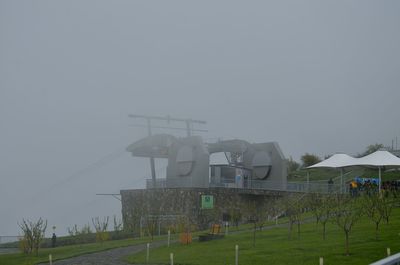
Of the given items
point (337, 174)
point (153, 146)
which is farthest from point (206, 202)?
point (337, 174)

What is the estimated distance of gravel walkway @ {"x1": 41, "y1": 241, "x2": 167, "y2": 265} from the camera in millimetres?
20203

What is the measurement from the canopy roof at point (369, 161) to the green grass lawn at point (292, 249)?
12.1 meters

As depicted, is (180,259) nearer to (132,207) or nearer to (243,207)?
(243,207)

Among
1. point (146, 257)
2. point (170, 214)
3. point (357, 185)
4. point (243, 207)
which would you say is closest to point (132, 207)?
point (170, 214)

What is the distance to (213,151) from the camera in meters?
45.2

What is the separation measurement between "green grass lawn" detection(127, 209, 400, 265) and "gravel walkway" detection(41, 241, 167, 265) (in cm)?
73

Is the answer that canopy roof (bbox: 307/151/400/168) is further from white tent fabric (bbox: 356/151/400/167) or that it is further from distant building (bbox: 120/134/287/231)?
distant building (bbox: 120/134/287/231)

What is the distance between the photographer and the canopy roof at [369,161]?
37.7 meters

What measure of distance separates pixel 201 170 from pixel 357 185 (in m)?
10.4

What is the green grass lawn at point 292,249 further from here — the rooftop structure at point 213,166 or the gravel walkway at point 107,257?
the rooftop structure at point 213,166

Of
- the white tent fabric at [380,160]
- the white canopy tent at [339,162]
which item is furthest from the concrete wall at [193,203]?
the white tent fabric at [380,160]

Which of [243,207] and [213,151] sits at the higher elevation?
[213,151]

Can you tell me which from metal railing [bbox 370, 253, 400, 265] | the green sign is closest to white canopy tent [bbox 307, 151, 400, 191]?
the green sign

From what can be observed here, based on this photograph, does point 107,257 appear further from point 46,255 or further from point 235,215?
point 235,215
